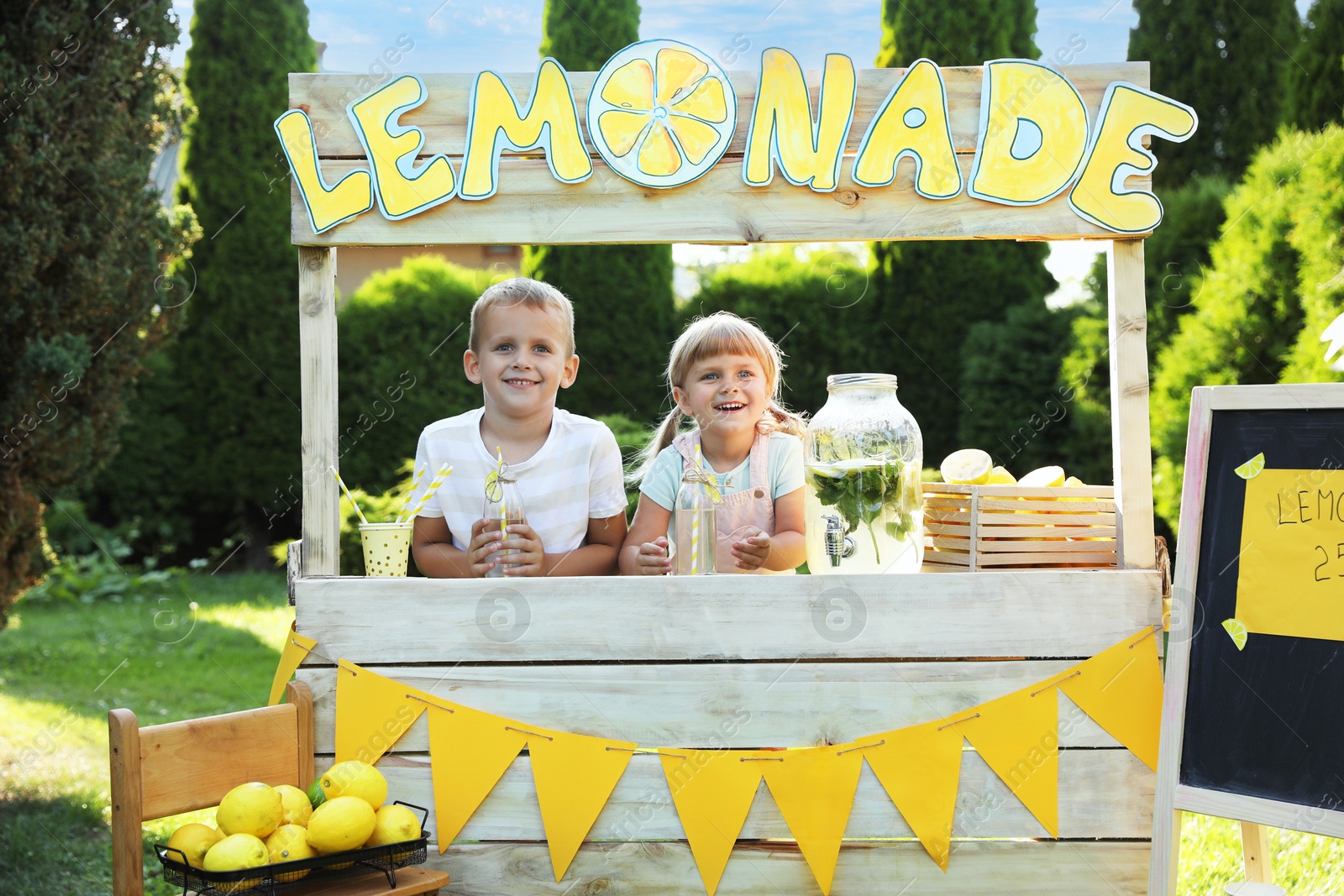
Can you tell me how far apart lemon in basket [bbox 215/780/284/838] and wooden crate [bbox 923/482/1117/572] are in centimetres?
142

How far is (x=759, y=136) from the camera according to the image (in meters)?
2.14

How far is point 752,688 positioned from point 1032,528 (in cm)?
68

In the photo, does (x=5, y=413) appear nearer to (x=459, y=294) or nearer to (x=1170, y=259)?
(x=459, y=294)

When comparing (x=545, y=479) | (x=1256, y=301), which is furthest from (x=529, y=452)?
(x=1256, y=301)

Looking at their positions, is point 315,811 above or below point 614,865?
above

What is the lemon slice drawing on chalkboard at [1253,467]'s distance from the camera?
6.66 ft

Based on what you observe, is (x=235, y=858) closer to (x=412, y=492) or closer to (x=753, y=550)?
(x=412, y=492)

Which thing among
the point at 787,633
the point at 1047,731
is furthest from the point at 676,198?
the point at 1047,731

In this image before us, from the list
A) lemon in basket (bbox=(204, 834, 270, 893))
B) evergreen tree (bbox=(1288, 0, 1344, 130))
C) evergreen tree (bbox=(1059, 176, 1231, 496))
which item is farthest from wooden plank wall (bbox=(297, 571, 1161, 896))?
evergreen tree (bbox=(1059, 176, 1231, 496))

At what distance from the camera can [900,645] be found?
83.4 inches

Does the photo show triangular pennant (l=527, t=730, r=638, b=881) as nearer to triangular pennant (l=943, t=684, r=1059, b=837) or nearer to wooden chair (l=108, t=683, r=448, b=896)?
wooden chair (l=108, t=683, r=448, b=896)

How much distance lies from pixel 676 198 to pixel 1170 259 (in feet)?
19.3

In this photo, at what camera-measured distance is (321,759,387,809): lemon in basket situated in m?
1.95

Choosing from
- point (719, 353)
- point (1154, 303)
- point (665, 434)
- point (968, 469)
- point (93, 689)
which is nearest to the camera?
point (968, 469)
